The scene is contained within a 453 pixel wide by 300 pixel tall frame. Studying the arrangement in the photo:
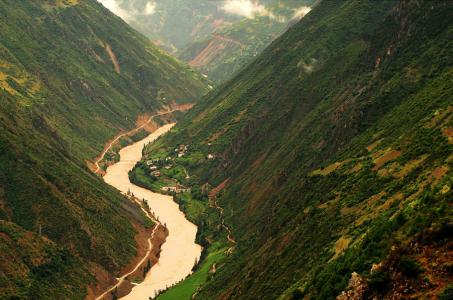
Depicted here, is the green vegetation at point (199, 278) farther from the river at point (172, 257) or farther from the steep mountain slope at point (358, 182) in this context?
the steep mountain slope at point (358, 182)

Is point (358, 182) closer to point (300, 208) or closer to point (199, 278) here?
point (300, 208)

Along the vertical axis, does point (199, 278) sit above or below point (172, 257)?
above

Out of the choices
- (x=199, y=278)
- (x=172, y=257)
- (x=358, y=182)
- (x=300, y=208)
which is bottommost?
(x=172, y=257)

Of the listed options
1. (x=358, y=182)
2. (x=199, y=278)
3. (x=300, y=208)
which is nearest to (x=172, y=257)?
(x=199, y=278)

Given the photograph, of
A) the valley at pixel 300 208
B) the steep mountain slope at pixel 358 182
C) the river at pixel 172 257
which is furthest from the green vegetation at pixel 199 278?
the steep mountain slope at pixel 358 182

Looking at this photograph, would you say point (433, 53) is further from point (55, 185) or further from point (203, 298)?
point (55, 185)

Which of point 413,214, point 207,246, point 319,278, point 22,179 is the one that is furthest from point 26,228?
point 413,214

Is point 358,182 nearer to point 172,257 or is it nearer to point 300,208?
point 300,208

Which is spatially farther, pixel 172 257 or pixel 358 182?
pixel 172 257

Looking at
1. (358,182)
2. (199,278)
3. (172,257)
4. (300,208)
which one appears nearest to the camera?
(358,182)

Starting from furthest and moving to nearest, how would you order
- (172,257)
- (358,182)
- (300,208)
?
1. (172,257)
2. (300,208)
3. (358,182)
